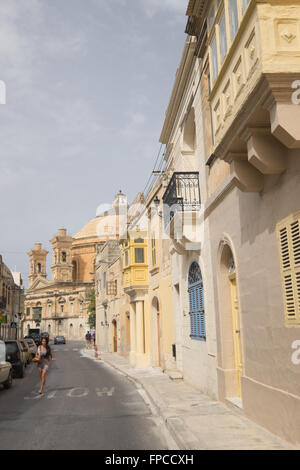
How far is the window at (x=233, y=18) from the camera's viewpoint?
6.55 metres

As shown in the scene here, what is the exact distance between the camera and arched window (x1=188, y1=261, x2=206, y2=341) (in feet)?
40.3

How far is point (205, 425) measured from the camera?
7961 mm

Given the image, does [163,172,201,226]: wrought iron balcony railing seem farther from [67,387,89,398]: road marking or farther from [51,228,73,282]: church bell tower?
[51,228,73,282]: church bell tower

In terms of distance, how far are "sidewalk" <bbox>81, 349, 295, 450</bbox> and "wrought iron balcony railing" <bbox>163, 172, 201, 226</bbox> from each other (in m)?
4.94

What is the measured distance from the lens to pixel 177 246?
13789 mm

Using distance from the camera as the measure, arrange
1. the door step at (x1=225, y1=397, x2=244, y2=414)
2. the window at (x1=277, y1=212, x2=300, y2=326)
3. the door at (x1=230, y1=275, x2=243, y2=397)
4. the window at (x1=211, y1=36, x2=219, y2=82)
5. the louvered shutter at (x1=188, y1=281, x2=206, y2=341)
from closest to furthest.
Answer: the window at (x1=277, y1=212, x2=300, y2=326) → the window at (x1=211, y1=36, x2=219, y2=82) → the door step at (x1=225, y1=397, x2=244, y2=414) → the door at (x1=230, y1=275, x2=243, y2=397) → the louvered shutter at (x1=188, y1=281, x2=206, y2=341)

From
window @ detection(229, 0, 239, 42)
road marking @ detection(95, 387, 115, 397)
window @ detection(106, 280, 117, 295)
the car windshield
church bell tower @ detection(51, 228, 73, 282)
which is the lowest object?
road marking @ detection(95, 387, 115, 397)

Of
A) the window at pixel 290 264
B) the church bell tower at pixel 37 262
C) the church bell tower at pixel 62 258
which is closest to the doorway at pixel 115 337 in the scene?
the window at pixel 290 264

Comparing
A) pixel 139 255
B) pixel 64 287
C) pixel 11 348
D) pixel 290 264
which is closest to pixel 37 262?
pixel 64 287

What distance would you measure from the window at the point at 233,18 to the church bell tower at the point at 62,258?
85.7 meters

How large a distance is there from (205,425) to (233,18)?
23.0ft

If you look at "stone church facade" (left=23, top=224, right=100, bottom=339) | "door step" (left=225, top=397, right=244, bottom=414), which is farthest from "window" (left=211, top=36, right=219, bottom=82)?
"stone church facade" (left=23, top=224, right=100, bottom=339)

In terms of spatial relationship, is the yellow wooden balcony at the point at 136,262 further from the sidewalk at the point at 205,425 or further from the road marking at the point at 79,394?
the sidewalk at the point at 205,425

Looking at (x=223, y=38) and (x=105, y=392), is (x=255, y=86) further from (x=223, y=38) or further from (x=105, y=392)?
(x=105, y=392)
